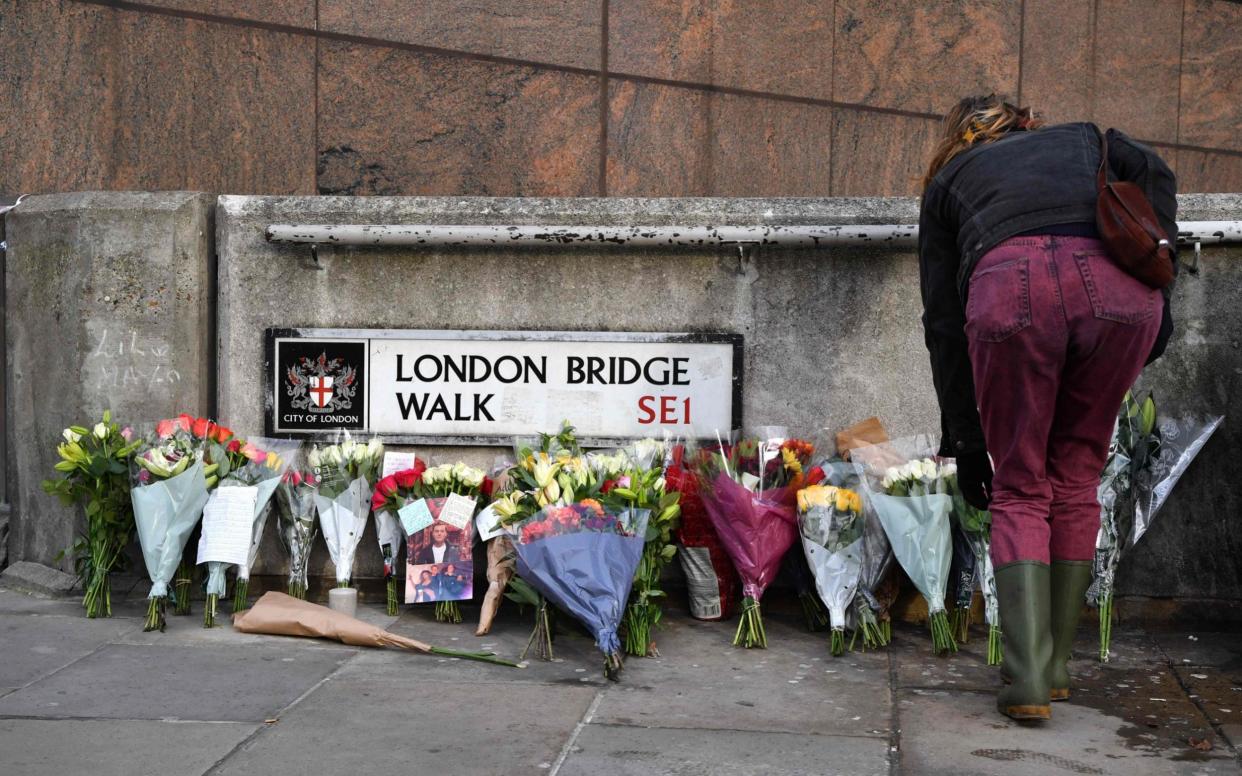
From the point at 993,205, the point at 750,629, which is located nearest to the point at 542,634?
the point at 750,629

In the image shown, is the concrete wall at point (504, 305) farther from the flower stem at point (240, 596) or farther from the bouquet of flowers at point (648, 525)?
the bouquet of flowers at point (648, 525)

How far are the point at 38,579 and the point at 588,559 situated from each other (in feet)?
7.72

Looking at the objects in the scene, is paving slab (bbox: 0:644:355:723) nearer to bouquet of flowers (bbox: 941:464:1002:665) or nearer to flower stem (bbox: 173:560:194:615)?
flower stem (bbox: 173:560:194:615)

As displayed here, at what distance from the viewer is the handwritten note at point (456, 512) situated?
489 centimetres

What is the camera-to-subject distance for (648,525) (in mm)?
4551

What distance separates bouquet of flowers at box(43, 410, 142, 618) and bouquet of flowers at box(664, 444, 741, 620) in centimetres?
190

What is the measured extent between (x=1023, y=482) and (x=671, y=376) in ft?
5.57

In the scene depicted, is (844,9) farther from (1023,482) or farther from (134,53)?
(1023,482)

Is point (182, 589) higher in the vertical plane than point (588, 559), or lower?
lower

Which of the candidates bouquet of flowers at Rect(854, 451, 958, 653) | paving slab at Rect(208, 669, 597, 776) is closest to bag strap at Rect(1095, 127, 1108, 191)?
bouquet of flowers at Rect(854, 451, 958, 653)

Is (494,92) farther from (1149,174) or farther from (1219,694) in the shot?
(1219,694)

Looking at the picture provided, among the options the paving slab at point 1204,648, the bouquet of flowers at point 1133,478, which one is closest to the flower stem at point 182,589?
the bouquet of flowers at point 1133,478

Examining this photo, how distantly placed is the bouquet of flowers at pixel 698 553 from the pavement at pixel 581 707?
0.23 ft

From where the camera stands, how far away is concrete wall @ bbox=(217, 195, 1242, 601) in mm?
4926
